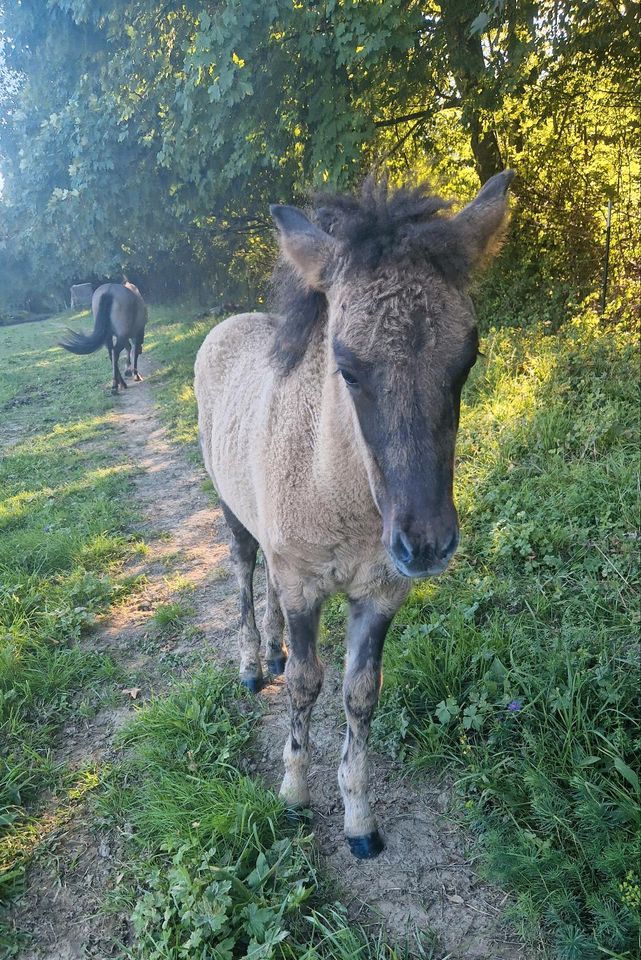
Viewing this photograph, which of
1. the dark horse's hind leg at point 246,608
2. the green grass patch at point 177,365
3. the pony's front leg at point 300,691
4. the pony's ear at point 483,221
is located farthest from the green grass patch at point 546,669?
the green grass patch at point 177,365

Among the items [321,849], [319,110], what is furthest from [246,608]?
[319,110]

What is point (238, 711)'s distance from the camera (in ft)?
9.90

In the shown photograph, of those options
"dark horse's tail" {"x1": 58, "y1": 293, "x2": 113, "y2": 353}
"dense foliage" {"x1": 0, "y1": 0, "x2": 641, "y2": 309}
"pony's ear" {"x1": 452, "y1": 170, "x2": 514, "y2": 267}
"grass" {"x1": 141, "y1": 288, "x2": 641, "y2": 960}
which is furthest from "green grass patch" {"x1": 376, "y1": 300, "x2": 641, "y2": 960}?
"dark horse's tail" {"x1": 58, "y1": 293, "x2": 113, "y2": 353}

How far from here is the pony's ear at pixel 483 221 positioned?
172 cm

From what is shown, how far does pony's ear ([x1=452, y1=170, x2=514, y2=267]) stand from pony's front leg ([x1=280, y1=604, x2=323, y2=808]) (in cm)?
153

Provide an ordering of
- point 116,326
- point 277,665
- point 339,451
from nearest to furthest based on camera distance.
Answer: point 339,451, point 277,665, point 116,326

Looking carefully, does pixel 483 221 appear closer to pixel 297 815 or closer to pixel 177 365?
pixel 297 815

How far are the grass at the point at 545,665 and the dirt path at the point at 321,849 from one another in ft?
0.46

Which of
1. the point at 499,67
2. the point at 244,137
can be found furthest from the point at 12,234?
the point at 499,67

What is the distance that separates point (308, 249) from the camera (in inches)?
71.2

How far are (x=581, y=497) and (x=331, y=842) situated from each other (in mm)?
2664

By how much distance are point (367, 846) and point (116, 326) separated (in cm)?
1152

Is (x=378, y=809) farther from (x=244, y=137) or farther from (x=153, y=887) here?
(x=244, y=137)

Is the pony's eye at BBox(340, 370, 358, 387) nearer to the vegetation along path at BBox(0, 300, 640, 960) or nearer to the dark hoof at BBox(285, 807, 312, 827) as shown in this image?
the vegetation along path at BBox(0, 300, 640, 960)
